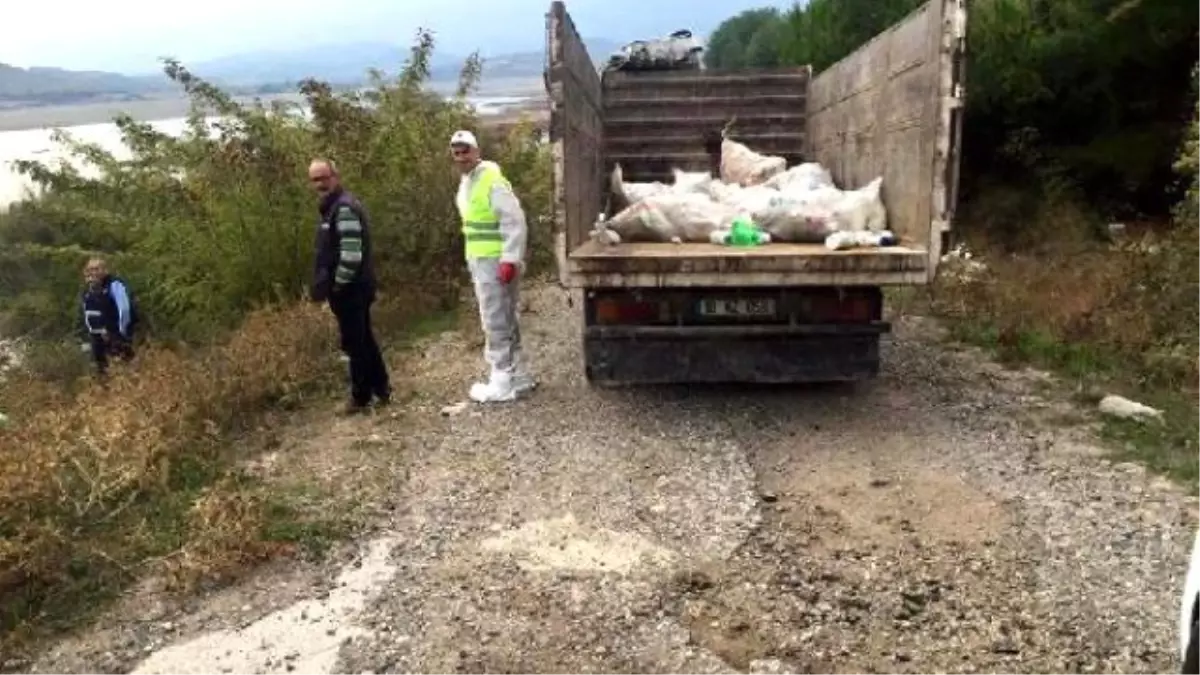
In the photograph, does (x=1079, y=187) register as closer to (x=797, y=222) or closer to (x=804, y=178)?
(x=804, y=178)

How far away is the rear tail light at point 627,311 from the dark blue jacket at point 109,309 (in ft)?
18.5

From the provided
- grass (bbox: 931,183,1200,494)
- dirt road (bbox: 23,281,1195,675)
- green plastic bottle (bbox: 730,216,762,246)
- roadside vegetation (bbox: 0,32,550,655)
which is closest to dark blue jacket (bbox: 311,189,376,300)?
dirt road (bbox: 23,281,1195,675)

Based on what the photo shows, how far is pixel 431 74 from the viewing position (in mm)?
12922

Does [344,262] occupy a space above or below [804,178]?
below

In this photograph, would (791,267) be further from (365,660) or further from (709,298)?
(365,660)

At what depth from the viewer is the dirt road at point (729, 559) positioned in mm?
3787

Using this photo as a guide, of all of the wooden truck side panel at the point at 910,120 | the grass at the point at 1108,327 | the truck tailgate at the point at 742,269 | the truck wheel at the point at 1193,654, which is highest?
the wooden truck side panel at the point at 910,120

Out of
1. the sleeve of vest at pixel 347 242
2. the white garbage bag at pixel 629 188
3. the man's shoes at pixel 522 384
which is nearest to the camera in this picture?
the sleeve of vest at pixel 347 242

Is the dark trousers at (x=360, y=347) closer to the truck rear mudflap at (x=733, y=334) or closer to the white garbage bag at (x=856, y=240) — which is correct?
the truck rear mudflap at (x=733, y=334)

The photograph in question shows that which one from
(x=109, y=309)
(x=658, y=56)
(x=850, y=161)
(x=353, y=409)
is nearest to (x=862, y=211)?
(x=850, y=161)

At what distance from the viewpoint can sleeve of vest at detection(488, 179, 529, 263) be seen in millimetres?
6668

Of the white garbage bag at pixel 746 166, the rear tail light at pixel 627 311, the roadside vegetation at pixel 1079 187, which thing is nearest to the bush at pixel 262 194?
the white garbage bag at pixel 746 166

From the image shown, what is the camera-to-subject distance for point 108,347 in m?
10.3

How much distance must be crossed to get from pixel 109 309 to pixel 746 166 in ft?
18.5
